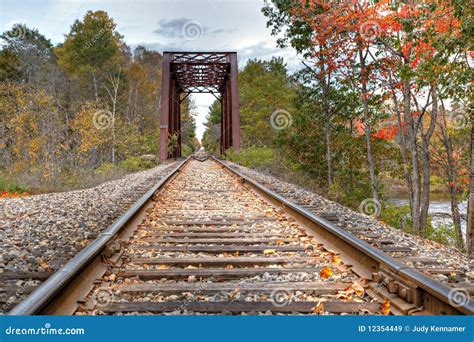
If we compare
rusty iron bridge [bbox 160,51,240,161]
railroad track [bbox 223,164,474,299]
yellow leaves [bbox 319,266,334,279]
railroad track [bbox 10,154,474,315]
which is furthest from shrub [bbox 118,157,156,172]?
yellow leaves [bbox 319,266,334,279]

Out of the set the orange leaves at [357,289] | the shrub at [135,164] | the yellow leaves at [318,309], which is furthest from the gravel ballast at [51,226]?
the shrub at [135,164]

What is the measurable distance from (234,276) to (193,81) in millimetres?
33235

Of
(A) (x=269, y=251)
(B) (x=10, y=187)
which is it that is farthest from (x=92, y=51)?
(A) (x=269, y=251)

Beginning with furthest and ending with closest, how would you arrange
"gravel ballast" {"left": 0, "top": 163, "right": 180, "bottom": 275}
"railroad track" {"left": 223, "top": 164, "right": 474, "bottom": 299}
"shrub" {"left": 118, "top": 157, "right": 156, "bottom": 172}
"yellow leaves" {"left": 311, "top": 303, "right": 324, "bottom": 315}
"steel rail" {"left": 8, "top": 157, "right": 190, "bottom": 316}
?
1. "shrub" {"left": 118, "top": 157, "right": 156, "bottom": 172}
2. "gravel ballast" {"left": 0, "top": 163, "right": 180, "bottom": 275}
3. "railroad track" {"left": 223, "top": 164, "right": 474, "bottom": 299}
4. "yellow leaves" {"left": 311, "top": 303, "right": 324, "bottom": 315}
5. "steel rail" {"left": 8, "top": 157, "right": 190, "bottom": 316}

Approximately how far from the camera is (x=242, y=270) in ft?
10.5

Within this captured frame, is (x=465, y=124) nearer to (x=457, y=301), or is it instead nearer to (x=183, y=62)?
(x=457, y=301)

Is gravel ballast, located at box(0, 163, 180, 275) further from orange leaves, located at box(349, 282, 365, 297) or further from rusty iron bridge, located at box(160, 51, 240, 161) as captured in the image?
rusty iron bridge, located at box(160, 51, 240, 161)

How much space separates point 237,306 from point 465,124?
1108cm

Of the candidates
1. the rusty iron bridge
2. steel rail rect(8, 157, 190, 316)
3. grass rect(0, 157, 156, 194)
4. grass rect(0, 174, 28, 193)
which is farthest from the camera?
the rusty iron bridge

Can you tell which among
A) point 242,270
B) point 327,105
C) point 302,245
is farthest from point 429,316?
point 327,105

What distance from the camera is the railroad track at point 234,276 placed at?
2463mm

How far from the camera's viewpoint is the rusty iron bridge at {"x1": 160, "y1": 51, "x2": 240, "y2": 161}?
74.4 ft

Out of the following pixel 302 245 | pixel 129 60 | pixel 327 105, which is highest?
pixel 129 60

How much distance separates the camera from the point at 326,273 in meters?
3.15
